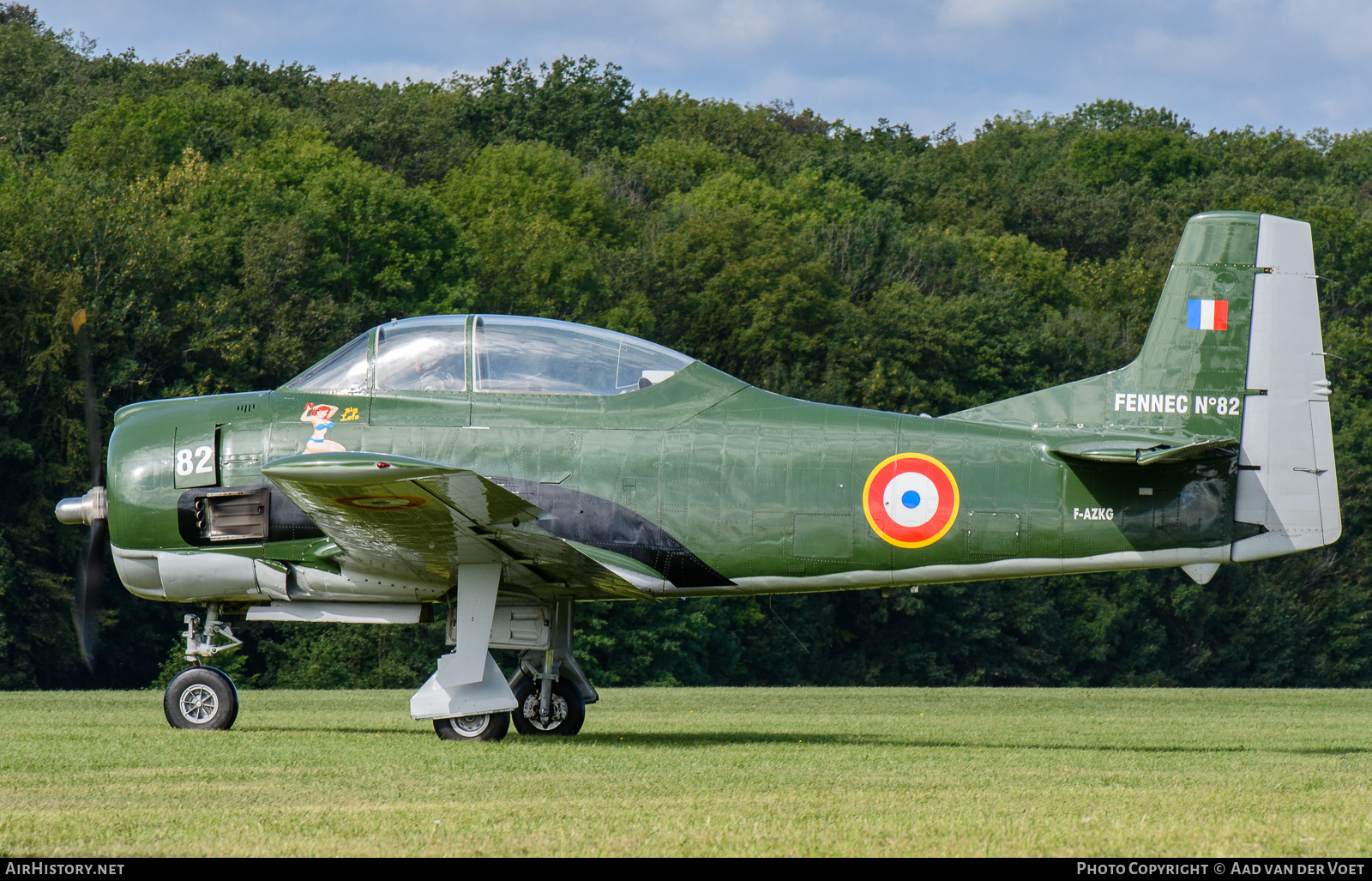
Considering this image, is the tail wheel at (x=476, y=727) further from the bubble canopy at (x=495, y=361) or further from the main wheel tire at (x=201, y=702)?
the bubble canopy at (x=495, y=361)

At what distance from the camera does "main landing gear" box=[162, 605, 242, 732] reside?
12.3 metres

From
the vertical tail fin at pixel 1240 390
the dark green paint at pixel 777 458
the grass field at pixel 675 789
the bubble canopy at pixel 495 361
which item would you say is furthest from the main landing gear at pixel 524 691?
the vertical tail fin at pixel 1240 390

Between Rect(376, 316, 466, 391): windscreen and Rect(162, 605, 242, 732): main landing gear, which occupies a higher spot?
Rect(376, 316, 466, 391): windscreen

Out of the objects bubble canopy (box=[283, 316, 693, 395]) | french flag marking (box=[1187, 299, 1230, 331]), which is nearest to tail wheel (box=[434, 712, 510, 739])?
bubble canopy (box=[283, 316, 693, 395])

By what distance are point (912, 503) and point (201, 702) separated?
6.09 meters

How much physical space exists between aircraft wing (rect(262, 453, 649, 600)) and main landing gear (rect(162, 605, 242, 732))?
4.82 feet

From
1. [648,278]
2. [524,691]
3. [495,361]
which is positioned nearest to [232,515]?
[495,361]

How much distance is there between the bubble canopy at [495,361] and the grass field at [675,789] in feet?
9.45

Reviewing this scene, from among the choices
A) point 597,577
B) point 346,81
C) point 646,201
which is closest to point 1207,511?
point 597,577

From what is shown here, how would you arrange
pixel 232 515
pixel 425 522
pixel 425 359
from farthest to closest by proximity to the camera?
pixel 425 359 < pixel 232 515 < pixel 425 522

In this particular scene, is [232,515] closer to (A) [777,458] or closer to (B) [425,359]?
(B) [425,359]

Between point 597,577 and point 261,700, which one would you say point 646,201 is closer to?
point 261,700

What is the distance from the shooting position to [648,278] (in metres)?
53.6

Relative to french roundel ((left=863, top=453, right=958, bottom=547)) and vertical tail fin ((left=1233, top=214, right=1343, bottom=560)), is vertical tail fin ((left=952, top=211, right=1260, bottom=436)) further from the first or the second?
french roundel ((left=863, top=453, right=958, bottom=547))
